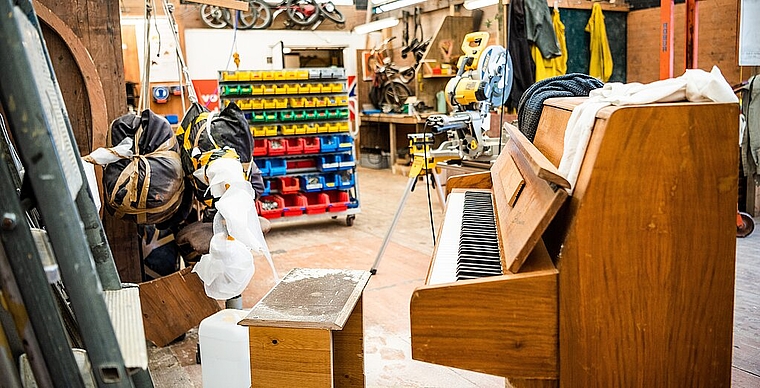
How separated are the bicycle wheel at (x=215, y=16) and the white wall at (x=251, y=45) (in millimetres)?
Answer: 109

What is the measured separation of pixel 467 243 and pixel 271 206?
4211 millimetres

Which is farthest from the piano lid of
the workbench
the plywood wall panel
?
the workbench

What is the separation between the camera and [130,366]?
1008 millimetres

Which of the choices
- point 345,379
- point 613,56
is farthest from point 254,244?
point 613,56

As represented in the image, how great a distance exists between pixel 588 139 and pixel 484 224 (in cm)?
72

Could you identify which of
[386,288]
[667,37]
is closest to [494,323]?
[386,288]

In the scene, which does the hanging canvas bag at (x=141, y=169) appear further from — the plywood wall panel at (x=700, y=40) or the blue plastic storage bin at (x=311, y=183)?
the plywood wall panel at (x=700, y=40)

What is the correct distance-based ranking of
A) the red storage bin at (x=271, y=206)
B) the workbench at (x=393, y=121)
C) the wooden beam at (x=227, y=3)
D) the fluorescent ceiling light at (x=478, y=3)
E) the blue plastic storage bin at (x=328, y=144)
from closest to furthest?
the wooden beam at (x=227, y=3), the red storage bin at (x=271, y=206), the blue plastic storage bin at (x=328, y=144), the fluorescent ceiling light at (x=478, y=3), the workbench at (x=393, y=121)

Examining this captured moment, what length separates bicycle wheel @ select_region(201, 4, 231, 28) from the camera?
10.5 metres

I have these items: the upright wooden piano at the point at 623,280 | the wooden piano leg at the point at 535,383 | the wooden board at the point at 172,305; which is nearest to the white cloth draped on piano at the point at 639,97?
the upright wooden piano at the point at 623,280

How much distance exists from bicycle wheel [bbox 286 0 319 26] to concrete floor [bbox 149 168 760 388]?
4593mm

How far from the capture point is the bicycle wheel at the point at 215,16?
10.5 m

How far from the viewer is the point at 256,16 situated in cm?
1080

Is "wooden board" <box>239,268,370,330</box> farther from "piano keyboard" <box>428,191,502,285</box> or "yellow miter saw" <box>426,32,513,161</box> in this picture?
"yellow miter saw" <box>426,32,513,161</box>
